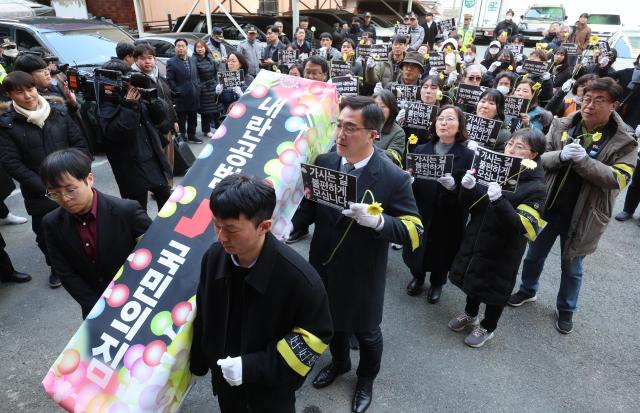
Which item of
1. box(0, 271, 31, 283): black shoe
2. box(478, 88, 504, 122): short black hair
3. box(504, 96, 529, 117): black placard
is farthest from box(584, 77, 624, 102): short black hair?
box(0, 271, 31, 283): black shoe

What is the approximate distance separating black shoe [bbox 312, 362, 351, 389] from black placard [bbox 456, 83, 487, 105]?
11.0 feet

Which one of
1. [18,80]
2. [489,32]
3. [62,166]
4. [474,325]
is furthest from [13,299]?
[489,32]

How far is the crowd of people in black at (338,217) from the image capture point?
1.66 m

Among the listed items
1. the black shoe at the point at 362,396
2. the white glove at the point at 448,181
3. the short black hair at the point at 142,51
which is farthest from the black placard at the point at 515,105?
the short black hair at the point at 142,51

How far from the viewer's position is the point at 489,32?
1845cm

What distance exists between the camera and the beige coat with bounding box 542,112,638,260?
2924 millimetres

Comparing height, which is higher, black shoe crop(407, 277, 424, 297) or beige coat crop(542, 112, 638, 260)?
beige coat crop(542, 112, 638, 260)

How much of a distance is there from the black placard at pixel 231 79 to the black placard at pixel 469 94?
123 inches

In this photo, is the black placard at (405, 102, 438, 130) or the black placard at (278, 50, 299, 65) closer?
the black placard at (405, 102, 438, 130)

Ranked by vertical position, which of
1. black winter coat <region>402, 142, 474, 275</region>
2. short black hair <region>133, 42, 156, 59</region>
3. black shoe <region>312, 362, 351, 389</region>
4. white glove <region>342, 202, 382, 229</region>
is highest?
short black hair <region>133, 42, 156, 59</region>

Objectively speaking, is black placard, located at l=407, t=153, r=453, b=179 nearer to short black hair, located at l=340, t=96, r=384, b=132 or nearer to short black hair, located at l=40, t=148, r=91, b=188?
short black hair, located at l=340, t=96, r=384, b=132

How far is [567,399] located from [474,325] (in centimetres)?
81

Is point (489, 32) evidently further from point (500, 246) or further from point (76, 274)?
point (76, 274)

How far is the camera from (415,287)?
3.93 metres
